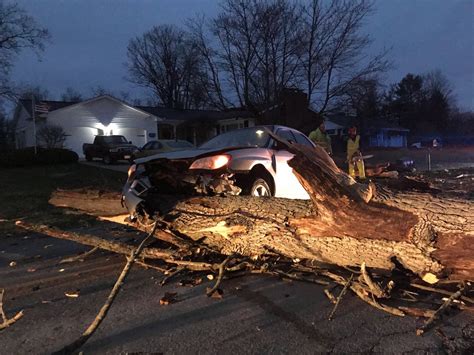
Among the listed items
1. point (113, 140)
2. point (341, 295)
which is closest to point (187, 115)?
point (113, 140)

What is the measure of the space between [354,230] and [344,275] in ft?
1.55

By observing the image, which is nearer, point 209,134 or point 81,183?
point 81,183

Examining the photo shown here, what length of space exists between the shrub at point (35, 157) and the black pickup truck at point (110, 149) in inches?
89.4

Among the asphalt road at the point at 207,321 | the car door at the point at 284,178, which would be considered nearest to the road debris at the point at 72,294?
the asphalt road at the point at 207,321

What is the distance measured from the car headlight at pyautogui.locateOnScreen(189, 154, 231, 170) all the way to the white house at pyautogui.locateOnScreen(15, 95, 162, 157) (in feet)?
92.6

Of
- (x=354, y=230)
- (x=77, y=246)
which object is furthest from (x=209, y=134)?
(x=354, y=230)

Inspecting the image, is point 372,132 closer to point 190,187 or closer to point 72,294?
point 190,187

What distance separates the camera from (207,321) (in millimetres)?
3570

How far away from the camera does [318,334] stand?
129 inches

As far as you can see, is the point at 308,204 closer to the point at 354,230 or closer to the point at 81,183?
the point at 354,230

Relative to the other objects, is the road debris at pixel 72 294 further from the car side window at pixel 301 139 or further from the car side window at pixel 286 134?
the car side window at pixel 301 139

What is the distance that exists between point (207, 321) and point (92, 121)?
106 ft

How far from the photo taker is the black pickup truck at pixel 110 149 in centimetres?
2550

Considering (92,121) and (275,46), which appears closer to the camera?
(275,46)
